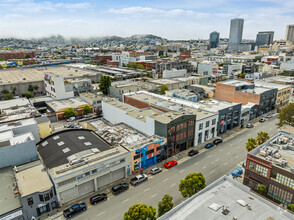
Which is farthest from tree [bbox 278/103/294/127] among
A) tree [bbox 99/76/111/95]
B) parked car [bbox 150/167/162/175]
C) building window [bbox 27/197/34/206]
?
tree [bbox 99/76/111/95]

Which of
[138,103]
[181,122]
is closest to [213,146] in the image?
[181,122]

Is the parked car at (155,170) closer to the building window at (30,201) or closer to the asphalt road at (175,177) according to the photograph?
the asphalt road at (175,177)

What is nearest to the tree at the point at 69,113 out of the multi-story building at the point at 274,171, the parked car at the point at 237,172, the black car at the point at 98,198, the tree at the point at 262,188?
the black car at the point at 98,198

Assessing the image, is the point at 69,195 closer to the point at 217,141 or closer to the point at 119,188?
the point at 119,188

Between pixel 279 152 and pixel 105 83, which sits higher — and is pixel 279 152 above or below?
below

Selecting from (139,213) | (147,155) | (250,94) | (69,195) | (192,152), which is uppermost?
(250,94)

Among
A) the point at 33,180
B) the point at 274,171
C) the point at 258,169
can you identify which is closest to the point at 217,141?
the point at 258,169
